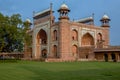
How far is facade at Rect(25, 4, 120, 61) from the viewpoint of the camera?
38812mm

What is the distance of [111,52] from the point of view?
38344mm

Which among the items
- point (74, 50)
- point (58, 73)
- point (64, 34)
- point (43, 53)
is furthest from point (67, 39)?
point (58, 73)

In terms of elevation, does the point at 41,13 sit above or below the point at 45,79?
above

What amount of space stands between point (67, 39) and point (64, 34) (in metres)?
0.99

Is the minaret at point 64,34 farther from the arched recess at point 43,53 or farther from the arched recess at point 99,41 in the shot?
the arched recess at point 43,53

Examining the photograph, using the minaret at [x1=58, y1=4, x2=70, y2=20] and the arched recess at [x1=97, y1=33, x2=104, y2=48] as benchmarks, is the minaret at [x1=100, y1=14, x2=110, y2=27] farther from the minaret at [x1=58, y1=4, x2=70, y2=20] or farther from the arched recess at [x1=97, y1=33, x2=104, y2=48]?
the minaret at [x1=58, y1=4, x2=70, y2=20]

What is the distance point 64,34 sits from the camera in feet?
128

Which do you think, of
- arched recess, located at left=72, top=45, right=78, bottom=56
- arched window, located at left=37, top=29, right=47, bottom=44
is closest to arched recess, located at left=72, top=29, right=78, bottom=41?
arched recess, located at left=72, top=45, right=78, bottom=56

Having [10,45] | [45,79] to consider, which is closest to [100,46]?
[10,45]

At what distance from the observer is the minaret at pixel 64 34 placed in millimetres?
38562

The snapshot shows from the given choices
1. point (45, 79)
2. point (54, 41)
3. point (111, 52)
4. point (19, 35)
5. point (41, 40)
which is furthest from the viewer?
point (41, 40)

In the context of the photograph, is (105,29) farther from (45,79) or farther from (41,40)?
(45,79)

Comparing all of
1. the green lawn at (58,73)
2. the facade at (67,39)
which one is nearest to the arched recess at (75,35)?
the facade at (67,39)

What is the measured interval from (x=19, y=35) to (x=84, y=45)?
718 inches
